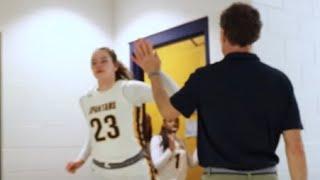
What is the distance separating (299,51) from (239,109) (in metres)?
2.02

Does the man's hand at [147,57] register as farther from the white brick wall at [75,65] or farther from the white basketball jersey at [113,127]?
the white brick wall at [75,65]

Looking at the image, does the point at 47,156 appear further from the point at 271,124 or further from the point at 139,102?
the point at 271,124

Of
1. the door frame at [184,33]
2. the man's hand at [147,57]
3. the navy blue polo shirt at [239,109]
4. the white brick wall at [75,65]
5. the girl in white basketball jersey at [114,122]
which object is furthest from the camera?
the door frame at [184,33]

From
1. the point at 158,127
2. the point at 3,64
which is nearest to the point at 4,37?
the point at 3,64

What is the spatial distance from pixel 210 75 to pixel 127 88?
122 cm

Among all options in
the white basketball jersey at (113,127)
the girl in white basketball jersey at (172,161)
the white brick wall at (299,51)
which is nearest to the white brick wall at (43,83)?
the girl in white basketball jersey at (172,161)

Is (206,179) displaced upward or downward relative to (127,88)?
downward

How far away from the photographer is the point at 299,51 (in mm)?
3525

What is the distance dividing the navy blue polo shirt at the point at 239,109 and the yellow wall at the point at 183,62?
192cm

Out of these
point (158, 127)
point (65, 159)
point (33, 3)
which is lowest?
point (65, 159)

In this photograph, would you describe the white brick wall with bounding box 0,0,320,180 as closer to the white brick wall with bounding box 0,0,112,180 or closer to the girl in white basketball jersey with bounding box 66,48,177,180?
the white brick wall with bounding box 0,0,112,180

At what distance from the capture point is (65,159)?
14.5ft

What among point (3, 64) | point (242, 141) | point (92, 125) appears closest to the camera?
point (242, 141)

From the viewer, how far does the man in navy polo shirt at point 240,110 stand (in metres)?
1.69
